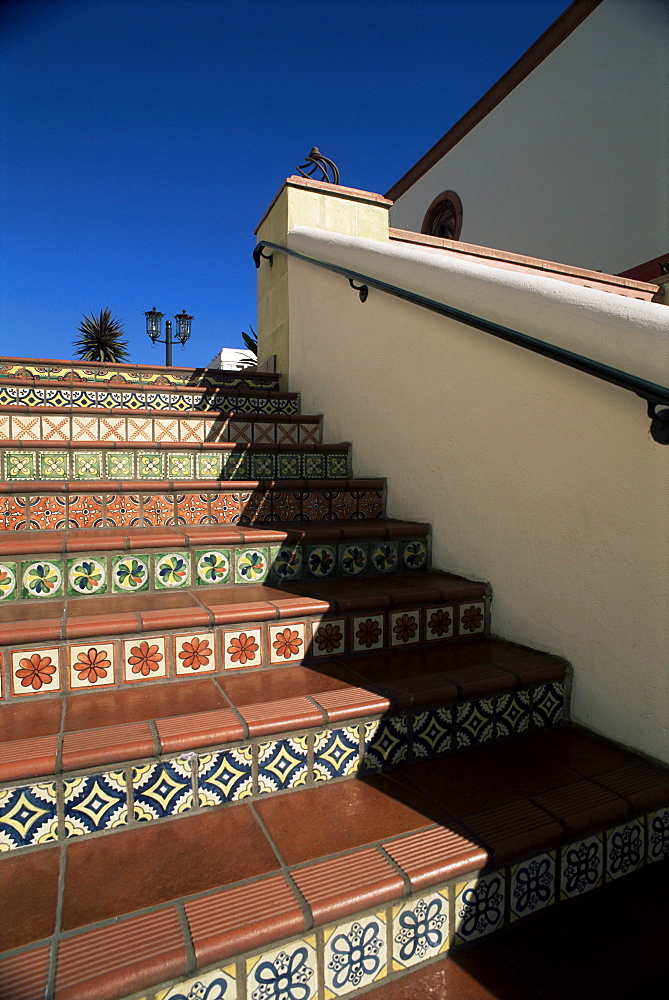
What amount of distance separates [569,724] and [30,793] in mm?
1519

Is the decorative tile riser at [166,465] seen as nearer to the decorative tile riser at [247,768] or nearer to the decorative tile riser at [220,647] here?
the decorative tile riser at [220,647]

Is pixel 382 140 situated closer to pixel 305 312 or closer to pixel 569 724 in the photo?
pixel 305 312

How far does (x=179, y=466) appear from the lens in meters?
2.58

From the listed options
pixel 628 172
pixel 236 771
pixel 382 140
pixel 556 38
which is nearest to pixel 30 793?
pixel 236 771

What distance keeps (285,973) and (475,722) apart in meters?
0.83

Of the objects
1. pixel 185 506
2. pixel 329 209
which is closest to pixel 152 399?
pixel 185 506

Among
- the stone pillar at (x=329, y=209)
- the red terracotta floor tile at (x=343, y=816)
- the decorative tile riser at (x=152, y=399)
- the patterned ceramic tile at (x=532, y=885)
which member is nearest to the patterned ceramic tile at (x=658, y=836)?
the patterned ceramic tile at (x=532, y=885)

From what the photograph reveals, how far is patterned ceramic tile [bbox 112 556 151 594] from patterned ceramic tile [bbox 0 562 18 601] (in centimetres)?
31

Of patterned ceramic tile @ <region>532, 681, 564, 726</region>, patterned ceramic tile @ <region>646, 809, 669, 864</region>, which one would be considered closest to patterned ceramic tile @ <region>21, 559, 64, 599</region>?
patterned ceramic tile @ <region>532, 681, 564, 726</region>

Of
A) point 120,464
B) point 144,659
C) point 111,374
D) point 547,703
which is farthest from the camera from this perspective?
point 111,374

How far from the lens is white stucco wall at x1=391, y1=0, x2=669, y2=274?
Result: 5.32m

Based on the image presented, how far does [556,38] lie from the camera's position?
6.33 meters

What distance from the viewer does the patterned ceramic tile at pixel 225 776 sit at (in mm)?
1230

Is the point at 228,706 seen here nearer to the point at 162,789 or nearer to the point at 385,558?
the point at 162,789
